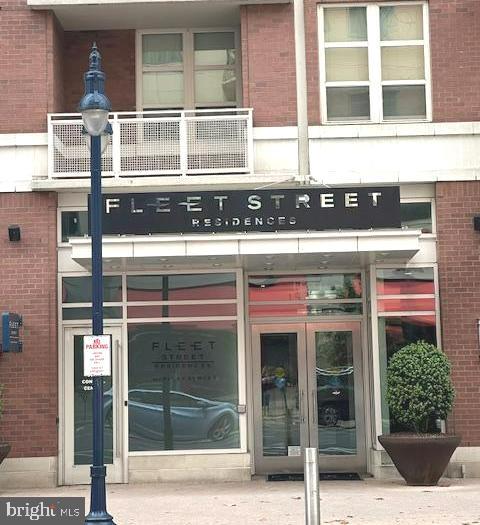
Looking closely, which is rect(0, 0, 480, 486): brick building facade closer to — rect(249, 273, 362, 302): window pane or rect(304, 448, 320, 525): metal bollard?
rect(249, 273, 362, 302): window pane

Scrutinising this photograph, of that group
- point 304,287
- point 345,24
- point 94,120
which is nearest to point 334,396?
point 304,287

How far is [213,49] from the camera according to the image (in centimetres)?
1805

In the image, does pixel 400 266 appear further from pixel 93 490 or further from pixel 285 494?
pixel 93 490

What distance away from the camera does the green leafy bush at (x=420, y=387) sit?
1534cm

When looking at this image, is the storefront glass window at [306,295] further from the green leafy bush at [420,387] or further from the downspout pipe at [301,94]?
the downspout pipe at [301,94]

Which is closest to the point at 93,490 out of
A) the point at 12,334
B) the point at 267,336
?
the point at 12,334

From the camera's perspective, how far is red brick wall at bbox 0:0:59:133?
1678 cm

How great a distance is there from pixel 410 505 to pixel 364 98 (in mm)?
6986

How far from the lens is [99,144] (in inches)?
463

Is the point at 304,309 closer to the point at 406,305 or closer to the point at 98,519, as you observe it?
the point at 406,305

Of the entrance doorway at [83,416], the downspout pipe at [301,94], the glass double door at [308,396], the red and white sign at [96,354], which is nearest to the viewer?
the red and white sign at [96,354]

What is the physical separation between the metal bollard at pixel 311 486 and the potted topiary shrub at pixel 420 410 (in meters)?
5.01

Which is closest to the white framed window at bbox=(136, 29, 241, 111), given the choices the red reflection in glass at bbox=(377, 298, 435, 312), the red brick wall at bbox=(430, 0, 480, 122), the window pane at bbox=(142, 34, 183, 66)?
the window pane at bbox=(142, 34, 183, 66)

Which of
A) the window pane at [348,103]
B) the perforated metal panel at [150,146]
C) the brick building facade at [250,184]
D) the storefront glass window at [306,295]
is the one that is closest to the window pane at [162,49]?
the brick building facade at [250,184]
